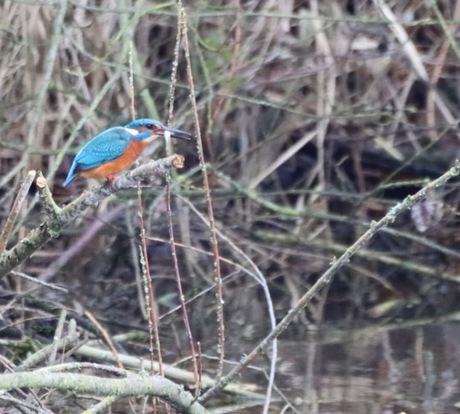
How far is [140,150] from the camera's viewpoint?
169 inches

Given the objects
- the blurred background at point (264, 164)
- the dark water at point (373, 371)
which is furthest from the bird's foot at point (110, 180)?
the blurred background at point (264, 164)

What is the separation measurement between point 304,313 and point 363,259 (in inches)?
26.7

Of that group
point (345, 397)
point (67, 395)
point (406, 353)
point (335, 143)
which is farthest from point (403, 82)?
point (67, 395)

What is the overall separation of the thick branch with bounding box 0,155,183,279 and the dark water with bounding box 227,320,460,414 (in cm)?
128

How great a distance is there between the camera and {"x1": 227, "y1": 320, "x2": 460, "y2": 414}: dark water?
4.55 meters

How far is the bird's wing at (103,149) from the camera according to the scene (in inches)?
161

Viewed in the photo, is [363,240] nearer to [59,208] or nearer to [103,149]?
[59,208]

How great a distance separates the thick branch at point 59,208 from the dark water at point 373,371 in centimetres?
128

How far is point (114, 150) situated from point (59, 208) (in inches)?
48.0

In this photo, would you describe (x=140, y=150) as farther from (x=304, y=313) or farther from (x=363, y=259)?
(x=363, y=259)

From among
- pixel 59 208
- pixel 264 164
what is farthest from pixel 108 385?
pixel 264 164

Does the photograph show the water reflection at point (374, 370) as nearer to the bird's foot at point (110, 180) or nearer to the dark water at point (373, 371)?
the dark water at point (373, 371)

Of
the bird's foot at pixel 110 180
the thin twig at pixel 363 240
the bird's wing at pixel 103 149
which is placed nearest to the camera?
the thin twig at pixel 363 240

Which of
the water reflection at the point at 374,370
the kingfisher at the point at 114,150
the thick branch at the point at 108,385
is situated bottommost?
the water reflection at the point at 374,370
